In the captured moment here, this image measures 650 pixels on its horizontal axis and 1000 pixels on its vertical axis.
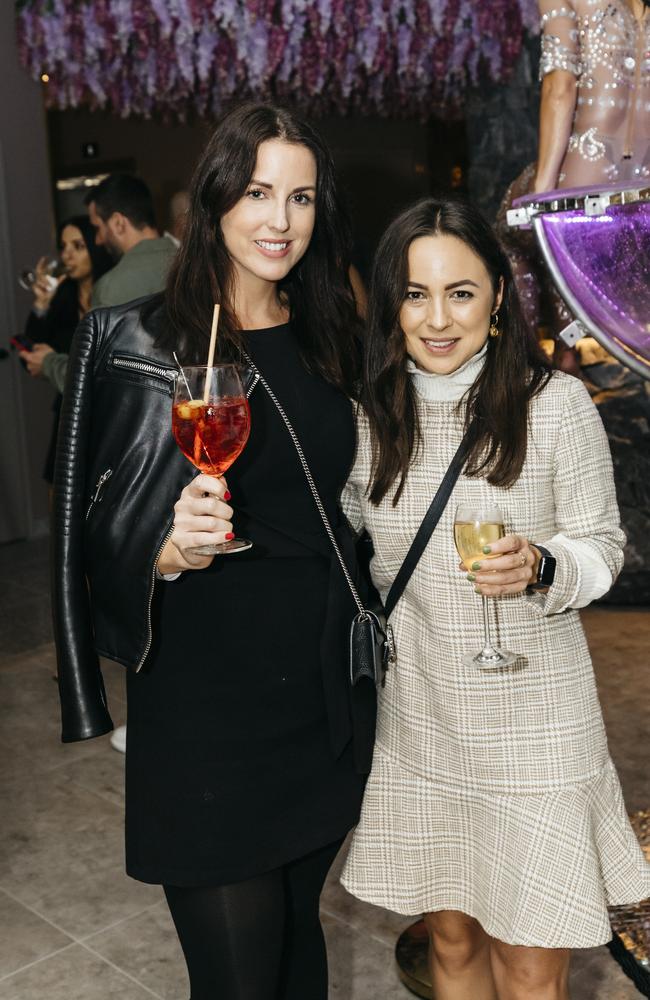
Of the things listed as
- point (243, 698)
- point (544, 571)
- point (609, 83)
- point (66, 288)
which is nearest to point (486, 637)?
point (544, 571)

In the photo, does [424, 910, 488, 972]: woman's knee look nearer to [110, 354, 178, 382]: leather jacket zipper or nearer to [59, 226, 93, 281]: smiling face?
[110, 354, 178, 382]: leather jacket zipper

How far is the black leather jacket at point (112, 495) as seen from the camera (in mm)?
1604

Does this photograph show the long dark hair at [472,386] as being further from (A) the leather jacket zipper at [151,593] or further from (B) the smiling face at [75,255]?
(B) the smiling face at [75,255]

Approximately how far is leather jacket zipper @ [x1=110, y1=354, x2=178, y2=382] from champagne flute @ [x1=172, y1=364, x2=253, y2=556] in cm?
12

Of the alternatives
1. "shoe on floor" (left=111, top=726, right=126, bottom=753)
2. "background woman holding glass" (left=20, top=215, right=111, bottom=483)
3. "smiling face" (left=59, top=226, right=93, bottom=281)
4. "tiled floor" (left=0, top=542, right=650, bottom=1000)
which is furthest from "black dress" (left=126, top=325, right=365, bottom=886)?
"smiling face" (left=59, top=226, right=93, bottom=281)

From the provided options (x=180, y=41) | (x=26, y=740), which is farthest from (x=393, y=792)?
(x=180, y=41)

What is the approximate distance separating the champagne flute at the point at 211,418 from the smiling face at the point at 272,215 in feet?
0.83

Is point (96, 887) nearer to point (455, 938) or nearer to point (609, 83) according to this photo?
point (455, 938)

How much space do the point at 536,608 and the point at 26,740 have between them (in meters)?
2.63

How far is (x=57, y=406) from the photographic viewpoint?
4.27 meters

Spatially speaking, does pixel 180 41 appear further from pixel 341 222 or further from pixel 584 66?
pixel 341 222

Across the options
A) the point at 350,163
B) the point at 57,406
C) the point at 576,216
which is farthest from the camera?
the point at 350,163

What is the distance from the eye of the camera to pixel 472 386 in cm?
173

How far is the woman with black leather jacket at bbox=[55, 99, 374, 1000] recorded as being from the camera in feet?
5.30
